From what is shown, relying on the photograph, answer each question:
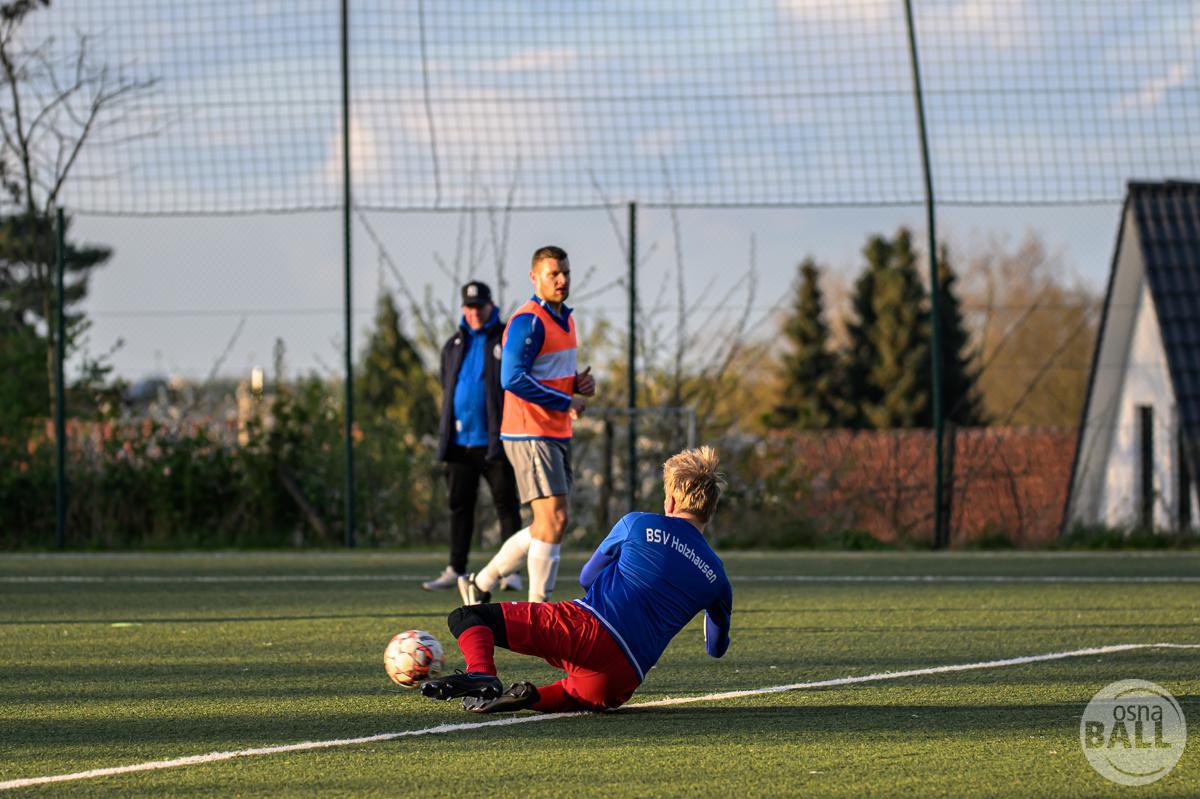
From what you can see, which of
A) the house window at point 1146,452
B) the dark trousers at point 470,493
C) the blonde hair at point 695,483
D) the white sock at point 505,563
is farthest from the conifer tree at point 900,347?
the blonde hair at point 695,483

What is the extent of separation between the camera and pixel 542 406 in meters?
8.30

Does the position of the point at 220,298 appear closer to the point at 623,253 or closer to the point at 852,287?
the point at 623,253

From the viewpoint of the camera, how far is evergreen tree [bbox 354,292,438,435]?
49.5 feet

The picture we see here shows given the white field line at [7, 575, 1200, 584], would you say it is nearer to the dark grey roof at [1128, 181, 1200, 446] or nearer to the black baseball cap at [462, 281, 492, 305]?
the black baseball cap at [462, 281, 492, 305]

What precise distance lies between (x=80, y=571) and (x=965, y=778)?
8737 mm

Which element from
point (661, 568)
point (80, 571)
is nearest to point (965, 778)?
point (661, 568)

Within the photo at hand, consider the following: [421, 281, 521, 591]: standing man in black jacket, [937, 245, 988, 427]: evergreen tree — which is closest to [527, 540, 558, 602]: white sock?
[421, 281, 521, 591]: standing man in black jacket

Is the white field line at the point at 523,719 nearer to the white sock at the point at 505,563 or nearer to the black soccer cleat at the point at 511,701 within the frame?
the black soccer cleat at the point at 511,701

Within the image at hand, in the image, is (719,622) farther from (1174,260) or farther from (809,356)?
(809,356)

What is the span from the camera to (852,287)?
188 ft

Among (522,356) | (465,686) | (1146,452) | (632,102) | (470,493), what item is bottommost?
(465,686)

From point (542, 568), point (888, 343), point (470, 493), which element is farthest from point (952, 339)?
point (542, 568)

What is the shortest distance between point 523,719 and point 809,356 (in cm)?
5236

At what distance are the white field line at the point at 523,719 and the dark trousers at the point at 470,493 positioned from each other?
3.73 m
